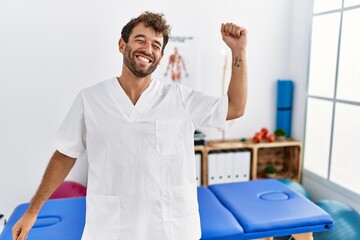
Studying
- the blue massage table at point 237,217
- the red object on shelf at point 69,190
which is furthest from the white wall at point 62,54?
the blue massage table at point 237,217

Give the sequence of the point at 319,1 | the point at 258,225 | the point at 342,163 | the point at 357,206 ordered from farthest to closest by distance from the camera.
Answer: the point at 319,1, the point at 342,163, the point at 357,206, the point at 258,225

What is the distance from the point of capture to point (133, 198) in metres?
1.22

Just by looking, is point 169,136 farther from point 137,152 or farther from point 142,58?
point 142,58

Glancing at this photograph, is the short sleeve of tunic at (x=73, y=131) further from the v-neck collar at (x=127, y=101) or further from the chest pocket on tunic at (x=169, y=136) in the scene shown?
the chest pocket on tunic at (x=169, y=136)

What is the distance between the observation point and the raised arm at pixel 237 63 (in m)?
1.20

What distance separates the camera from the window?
7.95 ft

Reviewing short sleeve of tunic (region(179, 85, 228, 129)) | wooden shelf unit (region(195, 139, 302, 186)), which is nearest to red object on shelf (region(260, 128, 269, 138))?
wooden shelf unit (region(195, 139, 302, 186))

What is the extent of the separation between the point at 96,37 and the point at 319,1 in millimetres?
1814

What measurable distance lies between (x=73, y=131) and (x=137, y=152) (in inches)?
9.7

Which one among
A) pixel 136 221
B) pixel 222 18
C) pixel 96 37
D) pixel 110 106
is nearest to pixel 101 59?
pixel 96 37

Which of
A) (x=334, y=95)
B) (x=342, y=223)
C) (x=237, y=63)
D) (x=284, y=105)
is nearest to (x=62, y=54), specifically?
(x=237, y=63)

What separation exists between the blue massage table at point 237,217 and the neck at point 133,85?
68 cm

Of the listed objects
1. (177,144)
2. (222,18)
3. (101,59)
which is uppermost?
(222,18)

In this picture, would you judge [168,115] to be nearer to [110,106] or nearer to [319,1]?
[110,106]
